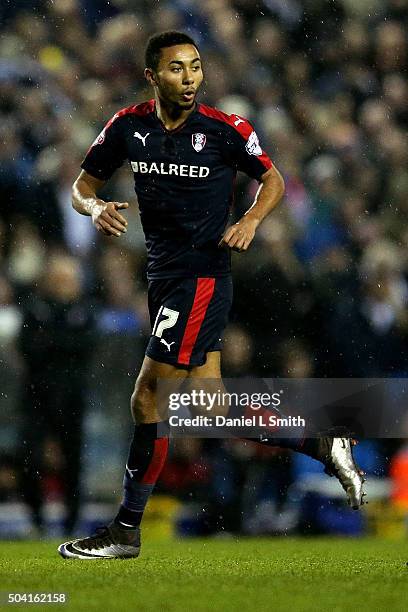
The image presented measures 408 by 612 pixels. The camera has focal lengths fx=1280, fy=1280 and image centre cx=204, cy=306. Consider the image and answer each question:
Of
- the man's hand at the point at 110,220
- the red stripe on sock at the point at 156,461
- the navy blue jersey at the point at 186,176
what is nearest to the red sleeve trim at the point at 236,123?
the navy blue jersey at the point at 186,176

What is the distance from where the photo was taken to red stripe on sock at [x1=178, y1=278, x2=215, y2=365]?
5230 millimetres

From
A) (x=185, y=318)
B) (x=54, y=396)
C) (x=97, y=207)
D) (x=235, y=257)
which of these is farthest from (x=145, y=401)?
(x=235, y=257)

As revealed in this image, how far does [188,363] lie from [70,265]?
2283 mm

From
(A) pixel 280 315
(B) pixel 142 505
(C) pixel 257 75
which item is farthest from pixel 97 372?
(C) pixel 257 75

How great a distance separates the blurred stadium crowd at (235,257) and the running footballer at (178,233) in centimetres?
162

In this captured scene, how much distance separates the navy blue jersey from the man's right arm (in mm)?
214

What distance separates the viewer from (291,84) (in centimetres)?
855

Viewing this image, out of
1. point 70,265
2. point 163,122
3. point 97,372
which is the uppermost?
point 163,122

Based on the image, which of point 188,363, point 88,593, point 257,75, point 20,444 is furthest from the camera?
point 257,75

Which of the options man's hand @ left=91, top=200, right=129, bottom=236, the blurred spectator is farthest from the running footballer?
the blurred spectator

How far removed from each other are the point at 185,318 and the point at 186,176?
597 millimetres

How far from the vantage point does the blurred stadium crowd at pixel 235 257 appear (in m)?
6.96

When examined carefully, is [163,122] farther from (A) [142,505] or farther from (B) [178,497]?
(B) [178,497]
